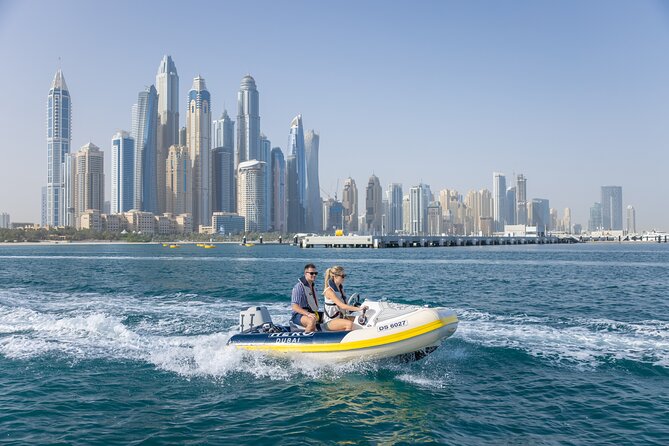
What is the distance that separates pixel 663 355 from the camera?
13.8 m

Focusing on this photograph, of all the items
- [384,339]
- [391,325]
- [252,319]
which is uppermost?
[391,325]

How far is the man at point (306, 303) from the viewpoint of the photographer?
12781mm

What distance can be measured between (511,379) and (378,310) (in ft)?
10.8

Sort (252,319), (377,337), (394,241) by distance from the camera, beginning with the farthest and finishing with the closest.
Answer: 1. (394,241)
2. (252,319)
3. (377,337)

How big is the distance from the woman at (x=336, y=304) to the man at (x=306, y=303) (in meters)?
0.33

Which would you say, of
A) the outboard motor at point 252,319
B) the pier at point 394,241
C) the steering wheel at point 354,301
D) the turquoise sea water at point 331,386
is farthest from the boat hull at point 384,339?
the pier at point 394,241

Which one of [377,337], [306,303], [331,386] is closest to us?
[331,386]

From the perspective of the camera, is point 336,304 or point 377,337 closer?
point 377,337

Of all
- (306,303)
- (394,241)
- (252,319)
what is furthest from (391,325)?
(394,241)

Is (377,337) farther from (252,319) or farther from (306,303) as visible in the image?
(252,319)

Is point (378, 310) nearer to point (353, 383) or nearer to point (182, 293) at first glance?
point (353, 383)

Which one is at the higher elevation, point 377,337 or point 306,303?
point 306,303

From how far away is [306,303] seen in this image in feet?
42.8

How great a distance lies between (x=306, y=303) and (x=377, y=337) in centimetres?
207
